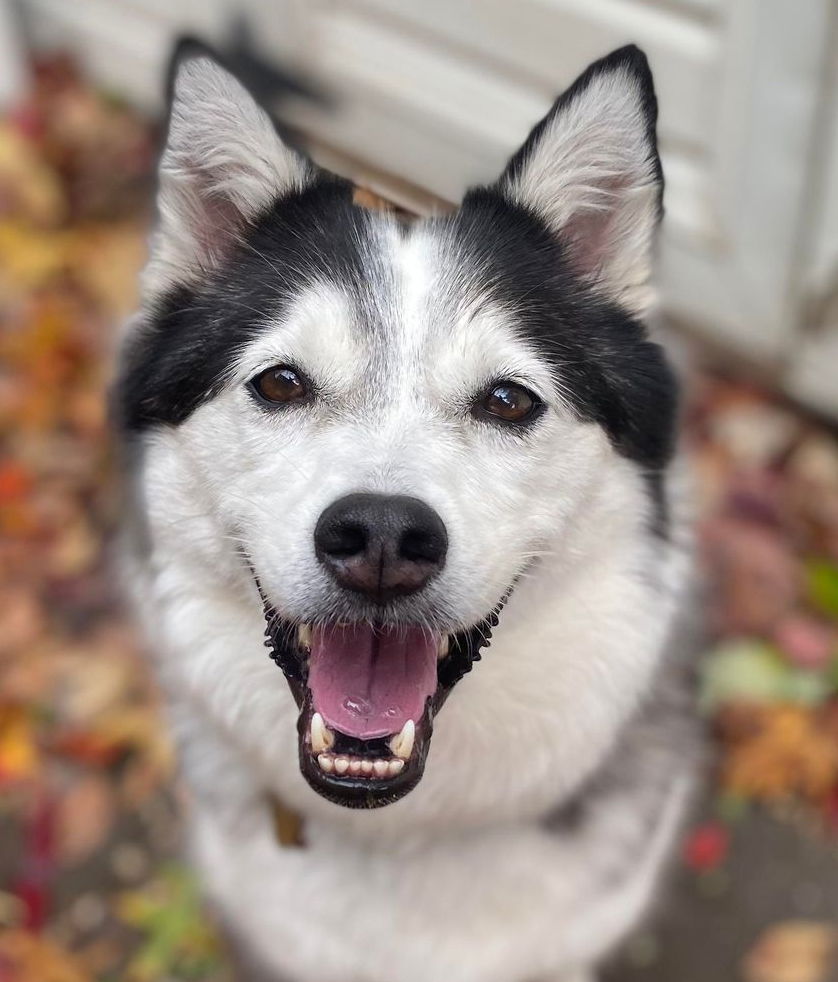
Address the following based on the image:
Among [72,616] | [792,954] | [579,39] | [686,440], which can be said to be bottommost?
[72,616]

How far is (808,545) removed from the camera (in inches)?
130

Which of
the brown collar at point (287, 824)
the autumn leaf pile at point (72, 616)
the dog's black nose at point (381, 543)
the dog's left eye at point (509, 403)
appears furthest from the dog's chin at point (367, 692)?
the autumn leaf pile at point (72, 616)

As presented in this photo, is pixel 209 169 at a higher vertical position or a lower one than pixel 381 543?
higher

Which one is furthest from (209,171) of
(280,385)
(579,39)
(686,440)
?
(686,440)

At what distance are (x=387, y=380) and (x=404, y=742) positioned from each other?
52cm

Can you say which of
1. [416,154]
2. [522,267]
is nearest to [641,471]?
[522,267]

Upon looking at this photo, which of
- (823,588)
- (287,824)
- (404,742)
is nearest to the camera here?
(404,742)

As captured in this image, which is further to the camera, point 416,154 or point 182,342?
point 416,154

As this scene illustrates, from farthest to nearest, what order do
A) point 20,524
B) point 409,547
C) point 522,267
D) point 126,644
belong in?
point 20,524 < point 126,644 < point 522,267 < point 409,547

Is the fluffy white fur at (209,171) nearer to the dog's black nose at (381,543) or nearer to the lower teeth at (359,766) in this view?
the dog's black nose at (381,543)

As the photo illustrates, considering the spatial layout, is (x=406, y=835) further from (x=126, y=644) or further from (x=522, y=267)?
(x=126, y=644)

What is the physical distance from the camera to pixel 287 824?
2.00 m

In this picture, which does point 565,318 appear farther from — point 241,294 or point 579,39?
point 579,39

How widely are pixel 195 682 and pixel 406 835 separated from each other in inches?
19.1
